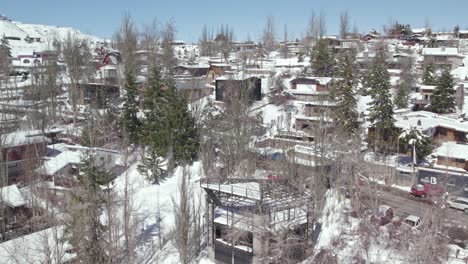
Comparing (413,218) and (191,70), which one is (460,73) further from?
(413,218)

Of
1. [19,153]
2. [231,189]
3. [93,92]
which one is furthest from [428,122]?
[93,92]

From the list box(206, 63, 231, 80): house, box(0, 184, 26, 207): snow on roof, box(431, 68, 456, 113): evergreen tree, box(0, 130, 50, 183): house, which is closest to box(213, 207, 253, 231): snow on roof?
A: box(0, 184, 26, 207): snow on roof

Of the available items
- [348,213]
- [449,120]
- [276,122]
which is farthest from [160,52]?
[348,213]

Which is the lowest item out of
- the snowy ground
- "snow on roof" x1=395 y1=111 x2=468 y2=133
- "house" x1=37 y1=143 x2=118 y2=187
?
the snowy ground

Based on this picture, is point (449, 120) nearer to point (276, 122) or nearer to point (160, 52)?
point (276, 122)

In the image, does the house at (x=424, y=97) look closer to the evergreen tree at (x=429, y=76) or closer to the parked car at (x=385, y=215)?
the evergreen tree at (x=429, y=76)

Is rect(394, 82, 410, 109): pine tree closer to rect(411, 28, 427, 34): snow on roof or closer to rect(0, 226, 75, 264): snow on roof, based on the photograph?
rect(0, 226, 75, 264): snow on roof
